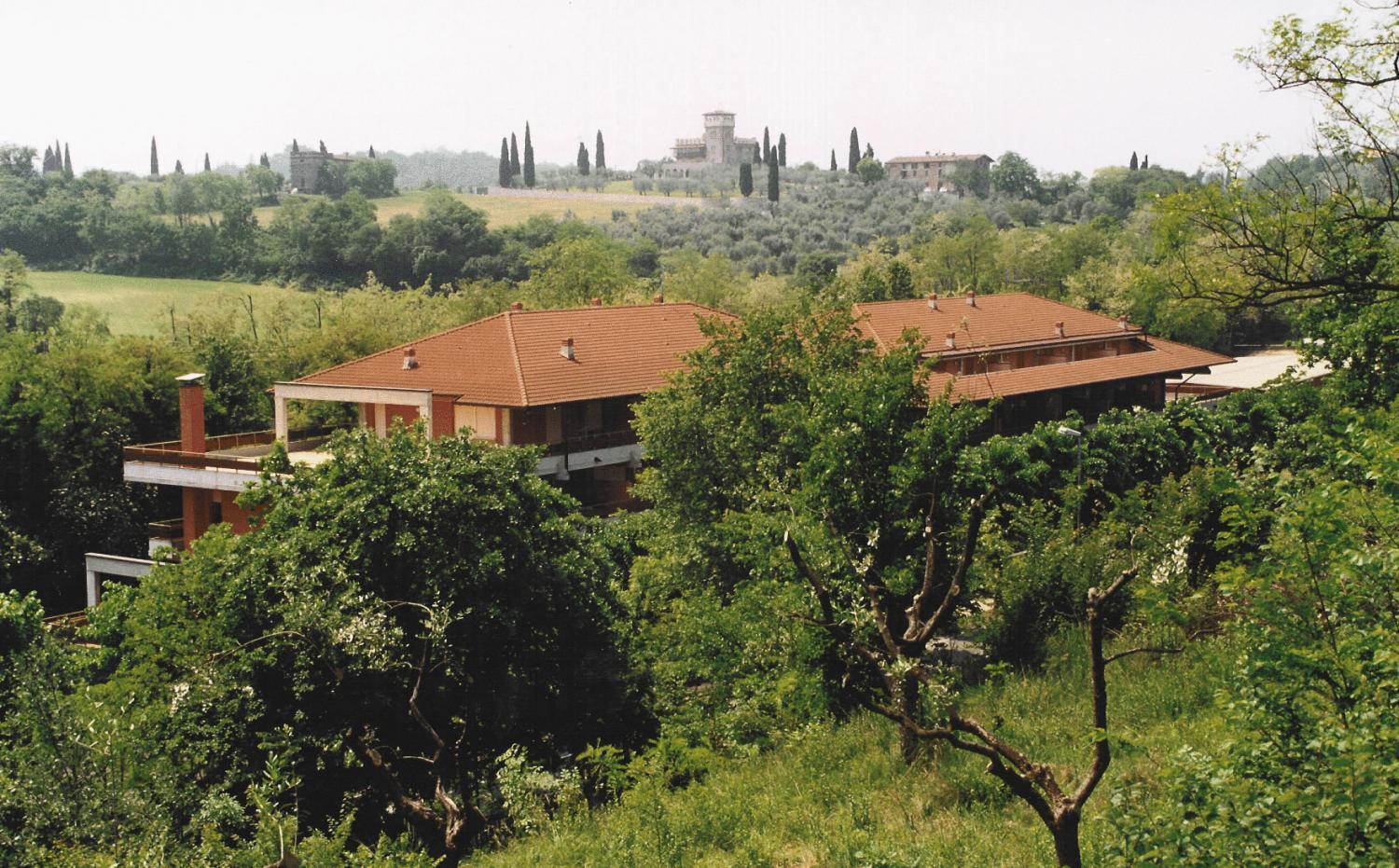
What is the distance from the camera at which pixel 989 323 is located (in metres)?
47.0

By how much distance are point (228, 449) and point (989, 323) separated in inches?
1119

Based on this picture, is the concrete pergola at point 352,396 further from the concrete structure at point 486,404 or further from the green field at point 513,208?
the green field at point 513,208

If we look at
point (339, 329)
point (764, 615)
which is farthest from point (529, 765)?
point (339, 329)

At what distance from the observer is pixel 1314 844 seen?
5.84 m

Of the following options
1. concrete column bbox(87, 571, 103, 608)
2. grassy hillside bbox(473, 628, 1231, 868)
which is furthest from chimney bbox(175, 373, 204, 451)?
grassy hillside bbox(473, 628, 1231, 868)

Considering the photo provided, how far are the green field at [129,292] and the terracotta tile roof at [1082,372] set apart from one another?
61650 mm

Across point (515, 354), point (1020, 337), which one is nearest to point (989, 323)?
point (1020, 337)

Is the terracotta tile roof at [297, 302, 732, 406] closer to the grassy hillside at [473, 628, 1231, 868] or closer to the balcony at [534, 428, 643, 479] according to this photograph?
the balcony at [534, 428, 643, 479]

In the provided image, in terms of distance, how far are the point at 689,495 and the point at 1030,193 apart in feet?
607

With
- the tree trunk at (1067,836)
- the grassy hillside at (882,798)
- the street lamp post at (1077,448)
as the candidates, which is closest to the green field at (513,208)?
the street lamp post at (1077,448)

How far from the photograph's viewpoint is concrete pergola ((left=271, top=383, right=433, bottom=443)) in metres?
31.9

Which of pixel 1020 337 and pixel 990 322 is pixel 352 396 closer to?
pixel 990 322

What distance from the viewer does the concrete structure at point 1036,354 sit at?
40656 mm

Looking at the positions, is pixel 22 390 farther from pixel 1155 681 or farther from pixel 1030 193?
pixel 1030 193
